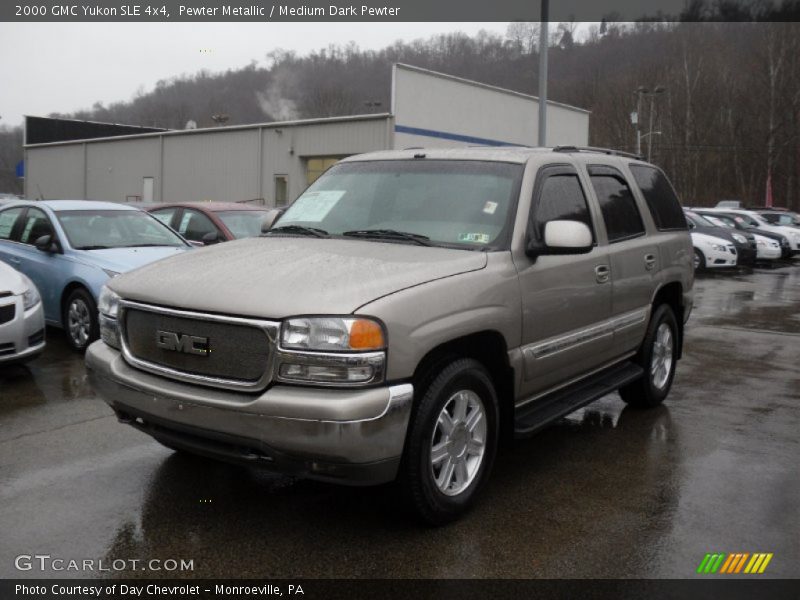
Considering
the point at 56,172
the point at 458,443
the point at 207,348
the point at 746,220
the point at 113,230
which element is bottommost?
the point at 458,443

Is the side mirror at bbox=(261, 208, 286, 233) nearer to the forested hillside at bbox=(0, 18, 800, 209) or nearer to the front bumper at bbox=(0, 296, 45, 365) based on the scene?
the front bumper at bbox=(0, 296, 45, 365)

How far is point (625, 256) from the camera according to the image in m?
5.36

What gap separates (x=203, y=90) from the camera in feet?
203

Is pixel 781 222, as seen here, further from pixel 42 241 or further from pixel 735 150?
pixel 735 150

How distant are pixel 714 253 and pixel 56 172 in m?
32.9

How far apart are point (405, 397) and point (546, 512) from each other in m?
1.18

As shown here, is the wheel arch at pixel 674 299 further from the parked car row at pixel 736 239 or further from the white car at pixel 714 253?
the white car at pixel 714 253

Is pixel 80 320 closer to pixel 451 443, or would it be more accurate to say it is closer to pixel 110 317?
pixel 110 317

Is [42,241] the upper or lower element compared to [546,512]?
upper

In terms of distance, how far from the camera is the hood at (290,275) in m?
3.38

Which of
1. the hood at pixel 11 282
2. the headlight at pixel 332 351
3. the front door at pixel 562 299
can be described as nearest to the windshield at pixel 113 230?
the hood at pixel 11 282

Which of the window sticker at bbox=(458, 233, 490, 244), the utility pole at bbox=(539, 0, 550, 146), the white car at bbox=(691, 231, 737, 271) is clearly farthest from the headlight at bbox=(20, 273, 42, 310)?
the white car at bbox=(691, 231, 737, 271)

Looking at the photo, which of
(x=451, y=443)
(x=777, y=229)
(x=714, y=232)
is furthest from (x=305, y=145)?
(x=451, y=443)

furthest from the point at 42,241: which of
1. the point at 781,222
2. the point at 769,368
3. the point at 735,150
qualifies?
the point at 735,150
